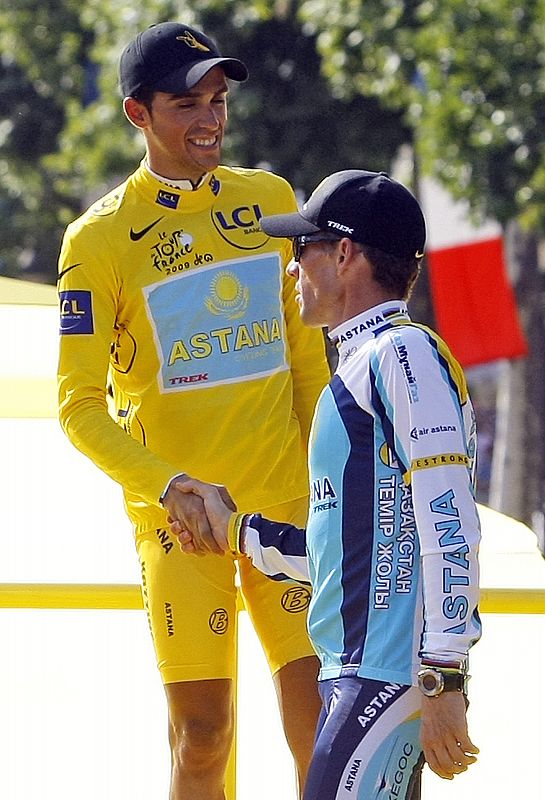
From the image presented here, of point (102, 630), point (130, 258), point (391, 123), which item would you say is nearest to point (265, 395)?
point (130, 258)

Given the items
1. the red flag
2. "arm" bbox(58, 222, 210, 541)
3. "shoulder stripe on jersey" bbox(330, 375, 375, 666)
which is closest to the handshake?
"arm" bbox(58, 222, 210, 541)

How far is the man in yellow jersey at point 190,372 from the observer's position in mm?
3621

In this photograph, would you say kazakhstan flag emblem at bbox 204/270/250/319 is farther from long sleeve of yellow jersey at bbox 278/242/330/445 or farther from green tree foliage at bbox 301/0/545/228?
green tree foliage at bbox 301/0/545/228

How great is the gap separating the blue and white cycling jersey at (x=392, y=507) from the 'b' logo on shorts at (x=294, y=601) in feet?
2.35

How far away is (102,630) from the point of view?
13.6ft

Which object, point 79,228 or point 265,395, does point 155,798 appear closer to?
point 265,395

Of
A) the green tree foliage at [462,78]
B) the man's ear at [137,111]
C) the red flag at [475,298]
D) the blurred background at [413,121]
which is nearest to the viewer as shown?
the man's ear at [137,111]

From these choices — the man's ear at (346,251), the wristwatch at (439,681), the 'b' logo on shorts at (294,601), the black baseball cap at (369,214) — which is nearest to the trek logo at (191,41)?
the black baseball cap at (369,214)

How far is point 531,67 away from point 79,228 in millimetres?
6844

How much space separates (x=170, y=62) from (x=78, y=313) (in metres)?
0.63

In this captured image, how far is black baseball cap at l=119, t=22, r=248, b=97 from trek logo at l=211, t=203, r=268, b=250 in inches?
12.2

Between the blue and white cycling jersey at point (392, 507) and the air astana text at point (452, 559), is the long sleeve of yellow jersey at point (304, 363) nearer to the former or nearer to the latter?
the blue and white cycling jersey at point (392, 507)

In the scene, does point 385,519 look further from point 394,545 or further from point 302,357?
point 302,357

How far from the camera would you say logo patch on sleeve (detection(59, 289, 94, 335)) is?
11.9ft
